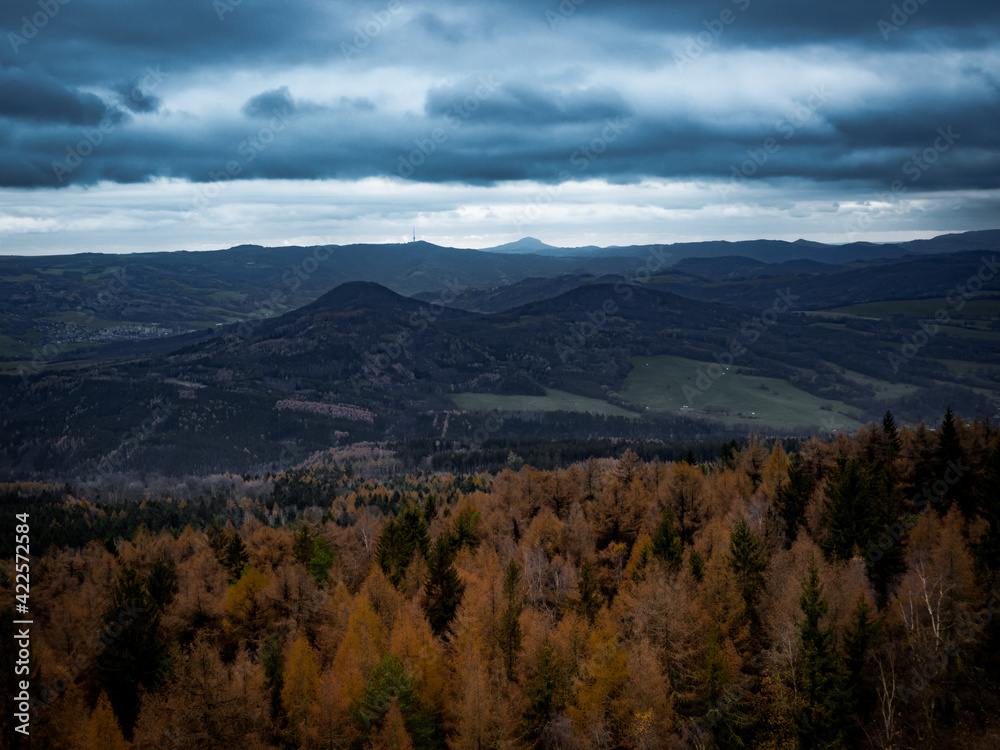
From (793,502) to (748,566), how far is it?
743 inches

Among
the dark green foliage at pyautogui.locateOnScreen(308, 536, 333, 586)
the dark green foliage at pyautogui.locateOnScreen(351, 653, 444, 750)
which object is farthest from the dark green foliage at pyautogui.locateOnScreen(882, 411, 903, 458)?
the dark green foliage at pyautogui.locateOnScreen(308, 536, 333, 586)

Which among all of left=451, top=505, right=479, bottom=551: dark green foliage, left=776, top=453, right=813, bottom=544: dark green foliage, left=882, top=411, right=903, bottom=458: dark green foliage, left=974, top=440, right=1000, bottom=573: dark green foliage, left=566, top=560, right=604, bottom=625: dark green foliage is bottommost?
left=451, top=505, right=479, bottom=551: dark green foliage

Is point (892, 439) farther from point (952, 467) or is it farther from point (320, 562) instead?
point (320, 562)

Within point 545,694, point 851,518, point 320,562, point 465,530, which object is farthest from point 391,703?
point 851,518

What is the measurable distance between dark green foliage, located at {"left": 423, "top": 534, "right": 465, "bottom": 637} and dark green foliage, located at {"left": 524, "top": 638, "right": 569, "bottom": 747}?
15.0 metres

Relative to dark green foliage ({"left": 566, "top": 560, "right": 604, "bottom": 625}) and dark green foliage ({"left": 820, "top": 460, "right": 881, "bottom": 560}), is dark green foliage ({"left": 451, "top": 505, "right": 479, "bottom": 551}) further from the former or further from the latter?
dark green foliage ({"left": 820, "top": 460, "right": 881, "bottom": 560})

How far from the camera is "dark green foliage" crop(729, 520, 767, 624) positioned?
63250 mm

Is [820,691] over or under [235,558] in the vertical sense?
over

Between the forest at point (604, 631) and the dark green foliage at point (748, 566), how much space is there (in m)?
0.21

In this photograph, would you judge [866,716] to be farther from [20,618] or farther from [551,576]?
[20,618]

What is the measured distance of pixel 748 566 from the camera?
63969 mm

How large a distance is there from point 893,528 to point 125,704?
70.8 meters

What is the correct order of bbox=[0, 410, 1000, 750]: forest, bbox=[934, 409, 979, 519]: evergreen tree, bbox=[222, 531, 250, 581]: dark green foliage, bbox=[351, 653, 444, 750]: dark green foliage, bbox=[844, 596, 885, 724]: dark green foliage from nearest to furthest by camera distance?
bbox=[0, 410, 1000, 750]: forest < bbox=[844, 596, 885, 724]: dark green foliage < bbox=[351, 653, 444, 750]: dark green foliage < bbox=[934, 409, 979, 519]: evergreen tree < bbox=[222, 531, 250, 581]: dark green foliage

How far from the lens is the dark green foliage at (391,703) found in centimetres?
5378
